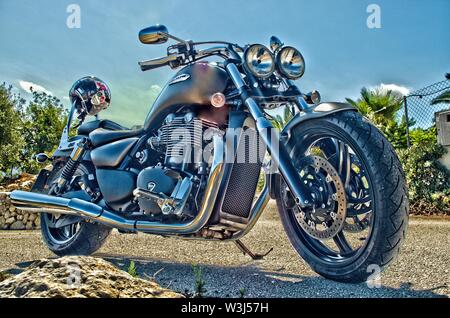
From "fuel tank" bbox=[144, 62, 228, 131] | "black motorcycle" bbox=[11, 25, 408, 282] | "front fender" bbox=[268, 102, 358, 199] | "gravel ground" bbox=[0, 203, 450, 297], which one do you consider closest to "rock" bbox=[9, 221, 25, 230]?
"gravel ground" bbox=[0, 203, 450, 297]

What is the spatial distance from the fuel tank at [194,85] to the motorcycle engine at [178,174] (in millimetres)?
97

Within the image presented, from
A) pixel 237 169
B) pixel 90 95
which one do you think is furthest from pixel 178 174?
pixel 90 95

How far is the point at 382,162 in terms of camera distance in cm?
190

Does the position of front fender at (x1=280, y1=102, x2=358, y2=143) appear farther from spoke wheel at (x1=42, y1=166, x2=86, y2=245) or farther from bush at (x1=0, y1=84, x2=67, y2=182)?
bush at (x1=0, y1=84, x2=67, y2=182)

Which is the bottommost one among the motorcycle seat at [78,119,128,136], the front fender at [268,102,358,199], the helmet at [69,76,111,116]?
the front fender at [268,102,358,199]

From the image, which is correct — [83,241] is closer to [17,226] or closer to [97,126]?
[97,126]

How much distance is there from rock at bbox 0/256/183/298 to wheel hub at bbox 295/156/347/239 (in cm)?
78

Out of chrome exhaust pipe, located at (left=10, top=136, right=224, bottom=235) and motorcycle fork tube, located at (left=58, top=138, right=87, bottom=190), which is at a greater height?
motorcycle fork tube, located at (left=58, top=138, right=87, bottom=190)

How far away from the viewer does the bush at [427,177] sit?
6.41 metres

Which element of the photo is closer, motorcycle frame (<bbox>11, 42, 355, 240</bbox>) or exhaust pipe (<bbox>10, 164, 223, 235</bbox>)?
motorcycle frame (<bbox>11, 42, 355, 240</bbox>)

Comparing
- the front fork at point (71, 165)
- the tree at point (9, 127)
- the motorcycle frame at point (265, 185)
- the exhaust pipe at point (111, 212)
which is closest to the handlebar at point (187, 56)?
the motorcycle frame at point (265, 185)

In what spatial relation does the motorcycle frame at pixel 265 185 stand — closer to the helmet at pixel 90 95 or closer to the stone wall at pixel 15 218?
the helmet at pixel 90 95

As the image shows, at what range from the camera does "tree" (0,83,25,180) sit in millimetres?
5707
